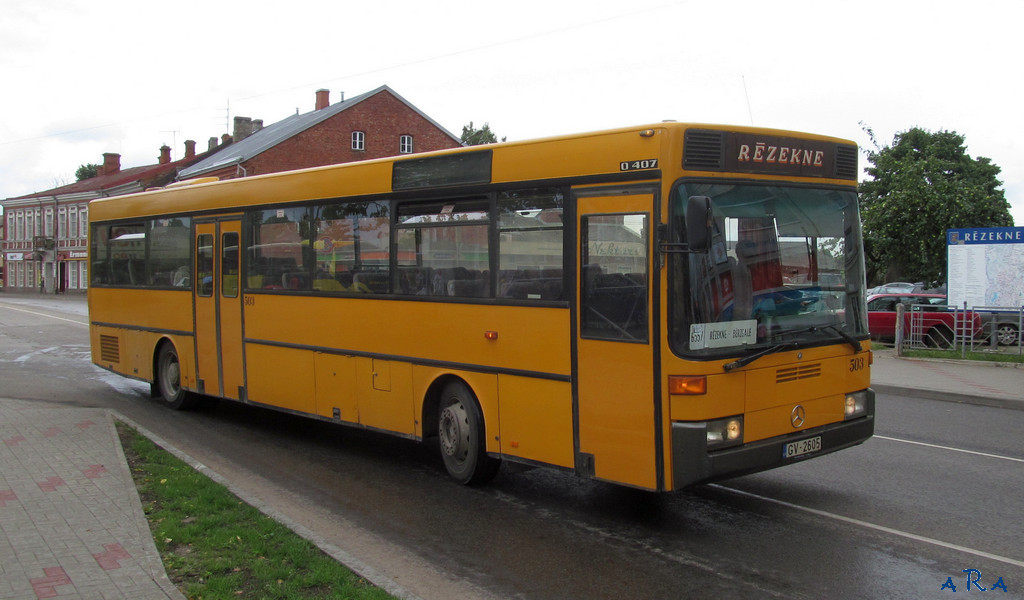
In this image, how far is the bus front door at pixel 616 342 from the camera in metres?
6.15

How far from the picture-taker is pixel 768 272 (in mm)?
6383

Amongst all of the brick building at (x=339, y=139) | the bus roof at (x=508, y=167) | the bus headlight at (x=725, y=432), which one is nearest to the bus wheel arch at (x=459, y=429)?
the bus roof at (x=508, y=167)

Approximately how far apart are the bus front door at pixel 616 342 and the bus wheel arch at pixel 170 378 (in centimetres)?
769

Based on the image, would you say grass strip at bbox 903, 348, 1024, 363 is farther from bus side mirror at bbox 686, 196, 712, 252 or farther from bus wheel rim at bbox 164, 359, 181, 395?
bus wheel rim at bbox 164, 359, 181, 395

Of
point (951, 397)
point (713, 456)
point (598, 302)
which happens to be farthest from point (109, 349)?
point (951, 397)

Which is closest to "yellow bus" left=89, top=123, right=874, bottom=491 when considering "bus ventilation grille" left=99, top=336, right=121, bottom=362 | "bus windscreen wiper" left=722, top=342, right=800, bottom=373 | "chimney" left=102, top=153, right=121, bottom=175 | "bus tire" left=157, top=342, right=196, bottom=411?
"bus windscreen wiper" left=722, top=342, right=800, bottom=373

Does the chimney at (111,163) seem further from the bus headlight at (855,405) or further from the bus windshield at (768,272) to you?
the bus headlight at (855,405)

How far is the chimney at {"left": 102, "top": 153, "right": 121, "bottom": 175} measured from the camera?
80312 mm

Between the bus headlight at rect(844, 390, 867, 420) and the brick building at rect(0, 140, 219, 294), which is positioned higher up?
the brick building at rect(0, 140, 219, 294)

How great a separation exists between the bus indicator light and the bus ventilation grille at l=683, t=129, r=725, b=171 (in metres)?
1.49

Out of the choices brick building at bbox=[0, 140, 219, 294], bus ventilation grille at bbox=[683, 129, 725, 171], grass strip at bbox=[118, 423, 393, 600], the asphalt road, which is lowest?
the asphalt road

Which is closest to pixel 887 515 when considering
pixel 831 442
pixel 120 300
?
pixel 831 442

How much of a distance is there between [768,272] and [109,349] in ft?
37.6

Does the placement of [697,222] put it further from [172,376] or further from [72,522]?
[172,376]
